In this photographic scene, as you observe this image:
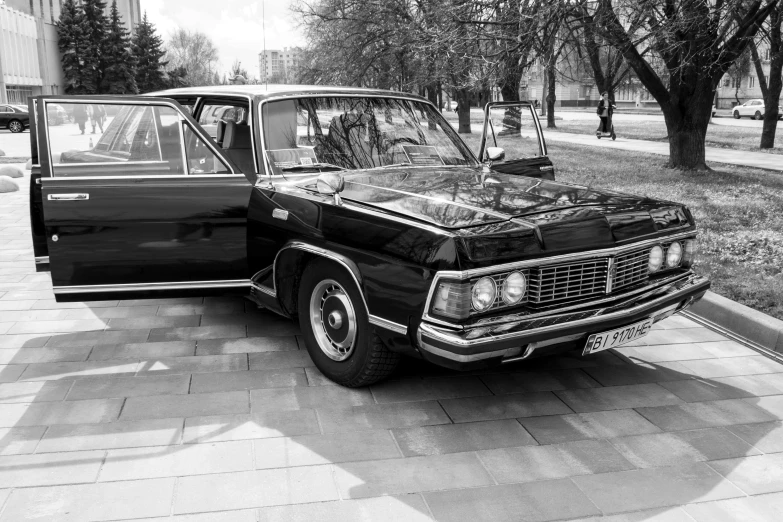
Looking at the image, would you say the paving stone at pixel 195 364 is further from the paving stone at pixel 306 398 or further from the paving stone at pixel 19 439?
the paving stone at pixel 19 439

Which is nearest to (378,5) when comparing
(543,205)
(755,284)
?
(755,284)

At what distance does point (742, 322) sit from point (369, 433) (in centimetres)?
334

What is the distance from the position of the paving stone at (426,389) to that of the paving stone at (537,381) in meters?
0.09

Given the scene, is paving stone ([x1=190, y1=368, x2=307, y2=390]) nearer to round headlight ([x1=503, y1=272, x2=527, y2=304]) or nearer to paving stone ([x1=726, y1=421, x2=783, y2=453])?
round headlight ([x1=503, y1=272, x2=527, y2=304])

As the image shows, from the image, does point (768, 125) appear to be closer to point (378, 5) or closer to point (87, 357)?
point (378, 5)

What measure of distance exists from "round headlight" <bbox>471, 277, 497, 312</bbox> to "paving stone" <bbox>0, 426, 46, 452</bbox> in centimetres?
236

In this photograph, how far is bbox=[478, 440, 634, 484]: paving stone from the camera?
364 centimetres

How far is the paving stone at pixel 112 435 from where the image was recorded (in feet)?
12.7

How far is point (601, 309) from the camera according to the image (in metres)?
4.14

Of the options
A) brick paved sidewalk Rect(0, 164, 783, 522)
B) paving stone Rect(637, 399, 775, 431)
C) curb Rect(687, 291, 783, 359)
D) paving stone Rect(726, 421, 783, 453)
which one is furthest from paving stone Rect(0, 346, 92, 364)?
curb Rect(687, 291, 783, 359)

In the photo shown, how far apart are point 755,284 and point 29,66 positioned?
78638mm

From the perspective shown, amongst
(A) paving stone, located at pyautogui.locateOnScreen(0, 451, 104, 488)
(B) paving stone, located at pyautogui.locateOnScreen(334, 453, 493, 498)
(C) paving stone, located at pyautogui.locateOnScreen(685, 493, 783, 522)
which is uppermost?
(A) paving stone, located at pyautogui.locateOnScreen(0, 451, 104, 488)

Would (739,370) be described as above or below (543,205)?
below

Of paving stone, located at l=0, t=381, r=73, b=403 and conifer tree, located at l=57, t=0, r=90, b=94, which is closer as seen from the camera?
paving stone, located at l=0, t=381, r=73, b=403
